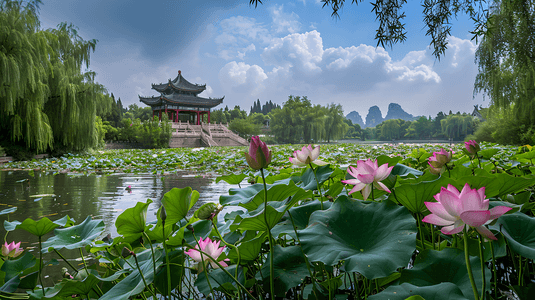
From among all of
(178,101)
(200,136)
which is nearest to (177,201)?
(200,136)

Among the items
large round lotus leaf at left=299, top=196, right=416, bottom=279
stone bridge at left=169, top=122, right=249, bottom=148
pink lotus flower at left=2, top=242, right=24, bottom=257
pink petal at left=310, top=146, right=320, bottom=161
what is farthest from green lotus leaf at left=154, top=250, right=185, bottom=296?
stone bridge at left=169, top=122, right=249, bottom=148

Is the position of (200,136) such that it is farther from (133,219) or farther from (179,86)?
(133,219)

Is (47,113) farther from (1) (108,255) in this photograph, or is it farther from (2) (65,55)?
(1) (108,255)

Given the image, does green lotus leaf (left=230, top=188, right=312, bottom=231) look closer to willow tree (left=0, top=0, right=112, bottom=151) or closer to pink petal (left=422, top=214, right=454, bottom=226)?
pink petal (left=422, top=214, right=454, bottom=226)

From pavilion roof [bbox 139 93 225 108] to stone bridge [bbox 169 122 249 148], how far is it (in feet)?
11.5

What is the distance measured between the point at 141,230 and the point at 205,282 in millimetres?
220

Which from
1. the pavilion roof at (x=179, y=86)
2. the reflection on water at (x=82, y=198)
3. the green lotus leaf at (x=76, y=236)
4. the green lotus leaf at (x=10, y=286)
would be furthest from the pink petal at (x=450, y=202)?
the pavilion roof at (x=179, y=86)

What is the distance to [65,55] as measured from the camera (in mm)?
9633

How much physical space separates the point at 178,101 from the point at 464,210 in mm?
25482

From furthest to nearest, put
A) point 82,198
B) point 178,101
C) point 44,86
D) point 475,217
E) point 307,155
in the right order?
point 178,101 → point 44,86 → point 82,198 → point 307,155 → point 475,217

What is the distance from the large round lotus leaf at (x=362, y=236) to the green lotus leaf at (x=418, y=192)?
4 cm

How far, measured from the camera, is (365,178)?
625 mm

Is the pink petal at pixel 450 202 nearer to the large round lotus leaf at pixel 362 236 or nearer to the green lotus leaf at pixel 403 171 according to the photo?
the large round lotus leaf at pixel 362 236

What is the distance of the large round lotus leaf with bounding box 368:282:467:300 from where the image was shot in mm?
411
